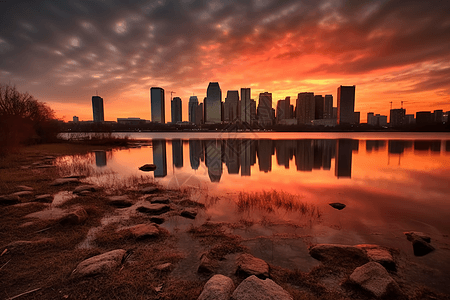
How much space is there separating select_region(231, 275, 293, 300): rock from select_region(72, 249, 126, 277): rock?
11.7 feet

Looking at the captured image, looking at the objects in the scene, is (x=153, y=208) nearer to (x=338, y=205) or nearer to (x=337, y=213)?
(x=337, y=213)

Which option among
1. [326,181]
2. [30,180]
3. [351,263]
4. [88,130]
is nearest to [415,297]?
[351,263]

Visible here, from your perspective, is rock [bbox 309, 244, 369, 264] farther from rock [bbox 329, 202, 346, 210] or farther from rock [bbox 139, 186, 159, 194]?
rock [bbox 139, 186, 159, 194]

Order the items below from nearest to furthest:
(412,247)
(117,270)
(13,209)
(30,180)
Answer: (117,270) → (412,247) → (13,209) → (30,180)

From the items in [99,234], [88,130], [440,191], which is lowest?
[440,191]

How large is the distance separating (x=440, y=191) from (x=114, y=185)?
2532cm

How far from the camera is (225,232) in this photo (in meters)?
8.81

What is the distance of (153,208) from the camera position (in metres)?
10.8

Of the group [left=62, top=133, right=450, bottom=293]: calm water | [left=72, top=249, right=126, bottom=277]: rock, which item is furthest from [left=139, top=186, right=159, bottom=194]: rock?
[left=72, top=249, right=126, bottom=277]: rock

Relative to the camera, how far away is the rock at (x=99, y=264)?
5.42 metres

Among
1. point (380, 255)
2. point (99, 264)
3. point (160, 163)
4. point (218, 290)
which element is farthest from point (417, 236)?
point (160, 163)

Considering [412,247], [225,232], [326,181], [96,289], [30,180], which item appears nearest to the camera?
[96,289]

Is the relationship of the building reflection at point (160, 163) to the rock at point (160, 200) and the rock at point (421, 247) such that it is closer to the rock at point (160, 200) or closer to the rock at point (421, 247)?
the rock at point (160, 200)

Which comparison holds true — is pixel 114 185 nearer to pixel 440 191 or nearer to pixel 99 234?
pixel 99 234
